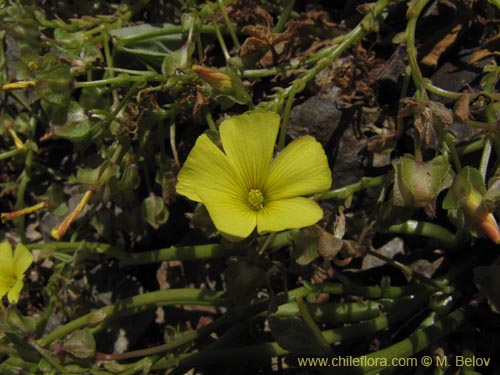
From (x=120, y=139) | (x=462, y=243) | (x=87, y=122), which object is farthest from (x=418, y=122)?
(x=87, y=122)

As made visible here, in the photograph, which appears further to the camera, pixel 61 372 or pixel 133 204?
pixel 133 204

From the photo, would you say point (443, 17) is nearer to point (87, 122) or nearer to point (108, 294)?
point (87, 122)

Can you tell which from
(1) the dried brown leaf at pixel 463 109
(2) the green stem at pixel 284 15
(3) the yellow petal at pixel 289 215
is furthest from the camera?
(2) the green stem at pixel 284 15

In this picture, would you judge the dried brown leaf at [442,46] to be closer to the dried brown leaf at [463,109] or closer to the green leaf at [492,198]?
the dried brown leaf at [463,109]

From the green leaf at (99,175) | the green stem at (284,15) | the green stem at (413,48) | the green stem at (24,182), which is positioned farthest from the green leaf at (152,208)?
the green stem at (413,48)

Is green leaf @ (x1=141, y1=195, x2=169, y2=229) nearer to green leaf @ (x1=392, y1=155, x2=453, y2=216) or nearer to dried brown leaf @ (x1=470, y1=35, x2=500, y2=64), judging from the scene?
green leaf @ (x1=392, y1=155, x2=453, y2=216)

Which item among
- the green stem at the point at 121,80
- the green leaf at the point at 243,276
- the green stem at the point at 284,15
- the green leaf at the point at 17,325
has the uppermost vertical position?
the green stem at the point at 284,15

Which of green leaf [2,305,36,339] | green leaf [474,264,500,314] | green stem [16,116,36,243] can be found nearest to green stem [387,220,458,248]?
green leaf [474,264,500,314]
